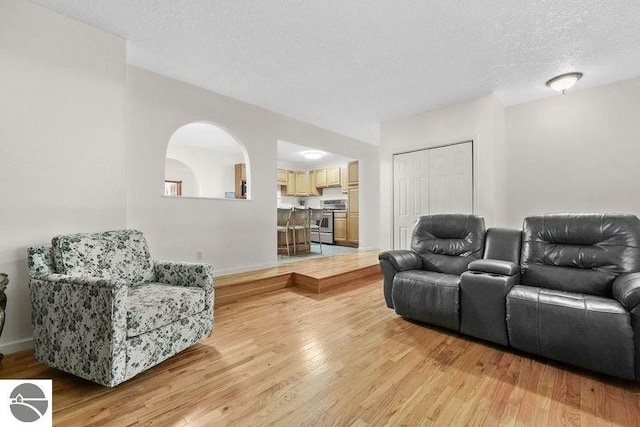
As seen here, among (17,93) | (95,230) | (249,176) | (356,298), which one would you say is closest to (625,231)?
(356,298)

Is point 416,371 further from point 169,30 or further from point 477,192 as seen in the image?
point 169,30

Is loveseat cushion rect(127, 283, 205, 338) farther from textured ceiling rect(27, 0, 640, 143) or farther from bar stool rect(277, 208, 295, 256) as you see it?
bar stool rect(277, 208, 295, 256)

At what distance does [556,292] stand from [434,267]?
1.02 meters

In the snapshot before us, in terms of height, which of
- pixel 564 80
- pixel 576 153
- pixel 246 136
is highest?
pixel 564 80

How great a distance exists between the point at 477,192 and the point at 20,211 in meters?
A: 4.81

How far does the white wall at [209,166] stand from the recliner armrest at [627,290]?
22.7ft

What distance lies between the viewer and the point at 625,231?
2090 millimetres

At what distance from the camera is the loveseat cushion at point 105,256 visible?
187 cm

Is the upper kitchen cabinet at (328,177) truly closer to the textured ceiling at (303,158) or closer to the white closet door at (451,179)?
the textured ceiling at (303,158)

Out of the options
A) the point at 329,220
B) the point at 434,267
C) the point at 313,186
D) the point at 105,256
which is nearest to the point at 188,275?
the point at 105,256

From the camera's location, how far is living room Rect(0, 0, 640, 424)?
2.08 m

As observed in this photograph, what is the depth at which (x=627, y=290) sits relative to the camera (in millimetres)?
1673

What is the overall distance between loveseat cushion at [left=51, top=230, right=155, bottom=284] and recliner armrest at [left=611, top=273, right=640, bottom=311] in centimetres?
333

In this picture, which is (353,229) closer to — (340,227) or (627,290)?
(340,227)
